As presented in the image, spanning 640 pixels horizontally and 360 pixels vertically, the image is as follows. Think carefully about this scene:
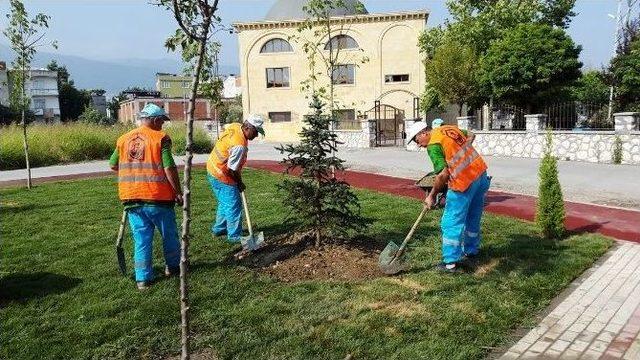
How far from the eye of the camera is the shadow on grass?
488cm

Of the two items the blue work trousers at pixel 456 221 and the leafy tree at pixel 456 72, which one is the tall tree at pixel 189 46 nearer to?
the blue work trousers at pixel 456 221

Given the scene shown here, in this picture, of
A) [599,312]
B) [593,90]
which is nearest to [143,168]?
[599,312]

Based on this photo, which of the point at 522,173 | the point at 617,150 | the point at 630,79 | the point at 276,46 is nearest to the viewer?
Result: the point at 522,173

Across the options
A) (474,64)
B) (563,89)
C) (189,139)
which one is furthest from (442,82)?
(189,139)

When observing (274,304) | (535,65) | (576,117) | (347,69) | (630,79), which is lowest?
(274,304)

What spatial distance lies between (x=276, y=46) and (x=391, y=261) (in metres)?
36.7

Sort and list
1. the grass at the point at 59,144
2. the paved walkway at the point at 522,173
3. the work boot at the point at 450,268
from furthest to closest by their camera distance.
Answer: the grass at the point at 59,144 → the paved walkway at the point at 522,173 → the work boot at the point at 450,268

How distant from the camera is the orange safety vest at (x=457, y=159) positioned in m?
5.23

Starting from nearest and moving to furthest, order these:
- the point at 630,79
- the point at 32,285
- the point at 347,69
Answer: the point at 32,285 < the point at 630,79 < the point at 347,69

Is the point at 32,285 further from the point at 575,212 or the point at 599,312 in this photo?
the point at 575,212

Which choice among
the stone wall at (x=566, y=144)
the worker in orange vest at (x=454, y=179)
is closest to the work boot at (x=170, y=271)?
the worker in orange vest at (x=454, y=179)

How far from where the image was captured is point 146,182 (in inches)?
196

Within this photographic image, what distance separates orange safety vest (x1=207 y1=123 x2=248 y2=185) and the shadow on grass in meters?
1.92

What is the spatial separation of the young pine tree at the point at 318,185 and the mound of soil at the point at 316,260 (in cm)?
19
